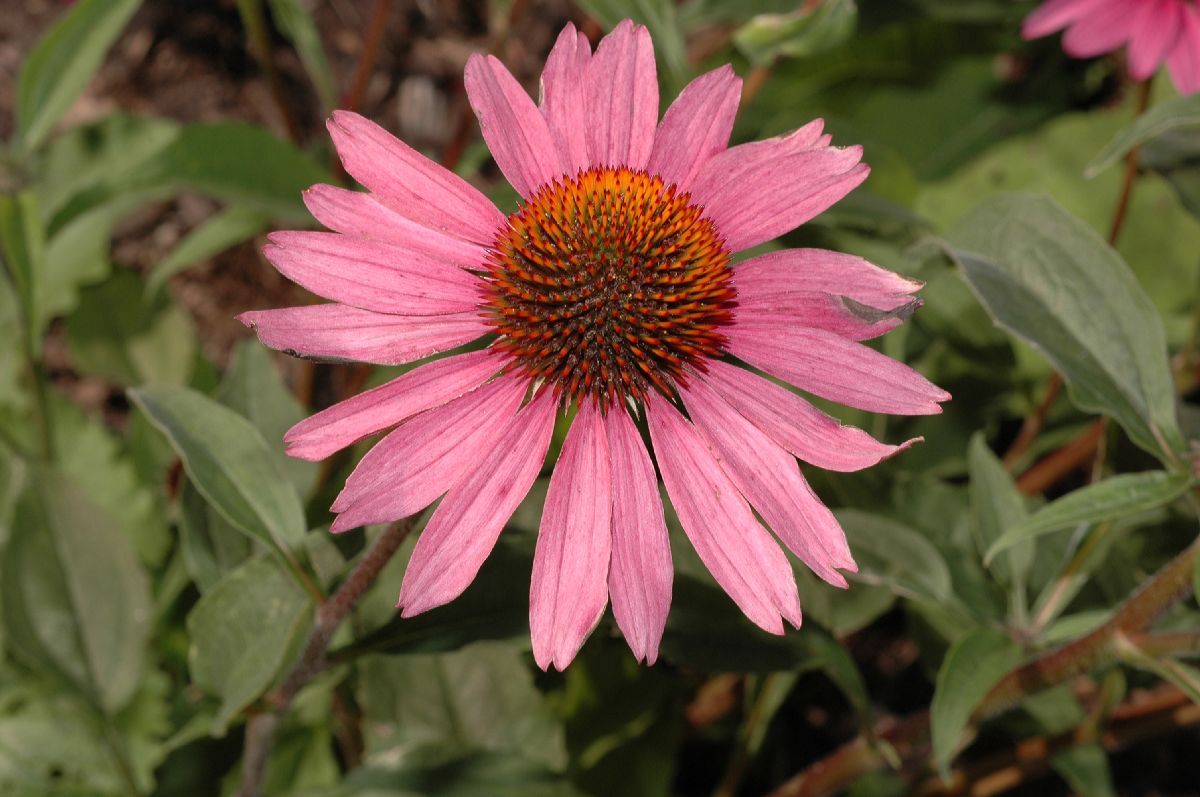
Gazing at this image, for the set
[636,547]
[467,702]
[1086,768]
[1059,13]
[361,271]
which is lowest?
[1086,768]

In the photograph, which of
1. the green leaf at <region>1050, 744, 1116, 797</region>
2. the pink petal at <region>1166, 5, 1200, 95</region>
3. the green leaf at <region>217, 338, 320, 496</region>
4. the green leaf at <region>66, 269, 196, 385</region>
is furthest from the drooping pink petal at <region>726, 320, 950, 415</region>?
the green leaf at <region>66, 269, 196, 385</region>

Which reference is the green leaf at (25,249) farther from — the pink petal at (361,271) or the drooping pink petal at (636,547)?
the drooping pink petal at (636,547)

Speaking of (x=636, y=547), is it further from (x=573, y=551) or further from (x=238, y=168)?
(x=238, y=168)

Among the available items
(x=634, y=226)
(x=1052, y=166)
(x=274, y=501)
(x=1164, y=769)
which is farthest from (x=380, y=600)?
(x=1052, y=166)

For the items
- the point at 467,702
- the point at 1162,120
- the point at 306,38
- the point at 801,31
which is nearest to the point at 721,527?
the point at 1162,120

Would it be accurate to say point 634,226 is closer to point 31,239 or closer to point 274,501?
point 274,501

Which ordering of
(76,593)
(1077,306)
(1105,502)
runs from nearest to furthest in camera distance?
(1105,502)
(1077,306)
(76,593)

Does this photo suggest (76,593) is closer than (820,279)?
No
